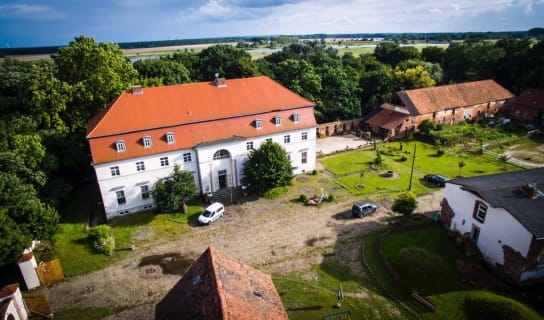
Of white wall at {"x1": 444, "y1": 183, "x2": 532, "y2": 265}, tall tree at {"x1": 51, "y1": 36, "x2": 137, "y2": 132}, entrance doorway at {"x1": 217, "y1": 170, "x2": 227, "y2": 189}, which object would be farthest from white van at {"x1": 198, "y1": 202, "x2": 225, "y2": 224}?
white wall at {"x1": 444, "y1": 183, "x2": 532, "y2": 265}

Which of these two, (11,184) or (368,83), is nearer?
(11,184)

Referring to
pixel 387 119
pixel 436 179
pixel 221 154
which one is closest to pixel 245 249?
pixel 221 154

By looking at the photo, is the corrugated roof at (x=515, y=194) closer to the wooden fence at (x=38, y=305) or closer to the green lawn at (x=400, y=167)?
the green lawn at (x=400, y=167)

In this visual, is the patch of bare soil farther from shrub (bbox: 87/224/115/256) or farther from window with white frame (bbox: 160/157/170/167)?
window with white frame (bbox: 160/157/170/167)

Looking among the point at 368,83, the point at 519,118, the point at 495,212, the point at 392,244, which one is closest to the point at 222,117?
the point at 392,244

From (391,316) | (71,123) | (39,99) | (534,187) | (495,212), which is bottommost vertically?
(391,316)

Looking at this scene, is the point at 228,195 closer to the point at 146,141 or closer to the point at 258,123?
the point at 258,123

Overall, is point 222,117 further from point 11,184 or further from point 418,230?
point 418,230
